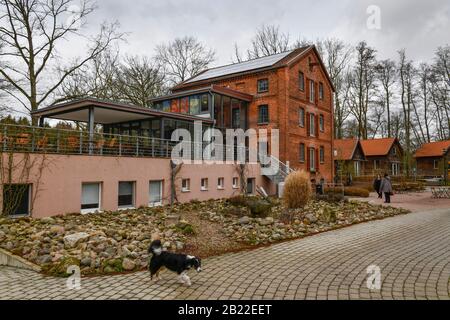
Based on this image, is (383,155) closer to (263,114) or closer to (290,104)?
(290,104)

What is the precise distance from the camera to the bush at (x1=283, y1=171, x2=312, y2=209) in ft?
43.3

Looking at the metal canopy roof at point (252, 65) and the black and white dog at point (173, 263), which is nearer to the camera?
the black and white dog at point (173, 263)

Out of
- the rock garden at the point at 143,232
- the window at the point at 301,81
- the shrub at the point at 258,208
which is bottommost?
the rock garden at the point at 143,232

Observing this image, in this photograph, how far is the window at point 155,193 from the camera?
14.7 meters

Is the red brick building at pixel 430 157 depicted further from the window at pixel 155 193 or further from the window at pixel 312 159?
the window at pixel 155 193

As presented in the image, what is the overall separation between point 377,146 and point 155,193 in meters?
39.6

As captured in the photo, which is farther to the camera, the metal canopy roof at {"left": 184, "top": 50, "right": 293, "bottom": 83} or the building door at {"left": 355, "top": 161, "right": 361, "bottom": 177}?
the building door at {"left": 355, "top": 161, "right": 361, "bottom": 177}

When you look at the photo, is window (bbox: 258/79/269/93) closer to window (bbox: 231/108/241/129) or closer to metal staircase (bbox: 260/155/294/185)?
window (bbox: 231/108/241/129)

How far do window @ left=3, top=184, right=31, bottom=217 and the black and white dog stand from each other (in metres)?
6.81

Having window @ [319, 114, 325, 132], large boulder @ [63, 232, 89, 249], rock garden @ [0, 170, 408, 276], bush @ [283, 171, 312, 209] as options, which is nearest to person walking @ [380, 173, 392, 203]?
rock garden @ [0, 170, 408, 276]

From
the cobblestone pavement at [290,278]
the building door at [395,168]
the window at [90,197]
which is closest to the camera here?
the cobblestone pavement at [290,278]

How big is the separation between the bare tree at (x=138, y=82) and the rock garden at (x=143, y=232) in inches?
793

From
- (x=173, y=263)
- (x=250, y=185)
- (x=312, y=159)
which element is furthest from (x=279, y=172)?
(x=173, y=263)

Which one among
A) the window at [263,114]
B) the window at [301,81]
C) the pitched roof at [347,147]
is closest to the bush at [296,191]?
the window at [263,114]
